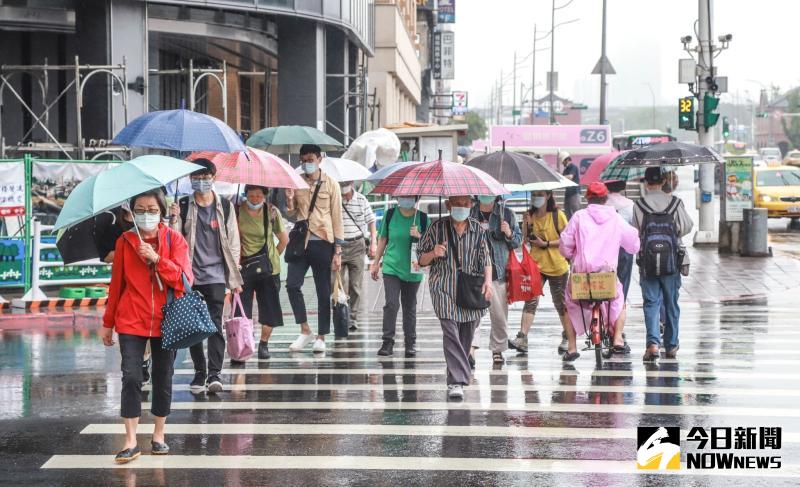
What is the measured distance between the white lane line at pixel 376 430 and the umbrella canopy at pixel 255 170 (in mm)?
2898

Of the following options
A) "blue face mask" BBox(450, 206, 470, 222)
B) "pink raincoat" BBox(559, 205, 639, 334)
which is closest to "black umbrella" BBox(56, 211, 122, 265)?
"blue face mask" BBox(450, 206, 470, 222)

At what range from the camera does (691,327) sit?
1498 cm

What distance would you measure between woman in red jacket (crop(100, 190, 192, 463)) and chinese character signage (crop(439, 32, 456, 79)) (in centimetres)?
8442

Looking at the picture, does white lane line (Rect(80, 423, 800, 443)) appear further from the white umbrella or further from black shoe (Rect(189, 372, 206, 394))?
the white umbrella

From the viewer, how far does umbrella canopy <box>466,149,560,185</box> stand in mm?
11836

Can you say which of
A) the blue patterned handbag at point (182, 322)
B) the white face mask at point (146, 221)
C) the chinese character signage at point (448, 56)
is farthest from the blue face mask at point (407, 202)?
the chinese character signage at point (448, 56)

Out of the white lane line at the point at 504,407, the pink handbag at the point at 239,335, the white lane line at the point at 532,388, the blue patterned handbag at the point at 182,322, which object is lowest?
the white lane line at the point at 504,407

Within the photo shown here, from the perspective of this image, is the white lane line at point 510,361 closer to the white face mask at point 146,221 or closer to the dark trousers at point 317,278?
the dark trousers at point 317,278

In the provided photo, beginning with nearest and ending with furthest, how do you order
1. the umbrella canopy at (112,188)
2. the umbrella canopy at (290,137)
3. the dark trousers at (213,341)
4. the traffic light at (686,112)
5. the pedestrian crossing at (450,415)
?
the pedestrian crossing at (450,415), the umbrella canopy at (112,188), the dark trousers at (213,341), the umbrella canopy at (290,137), the traffic light at (686,112)

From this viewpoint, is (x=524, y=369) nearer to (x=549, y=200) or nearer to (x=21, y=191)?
(x=549, y=200)

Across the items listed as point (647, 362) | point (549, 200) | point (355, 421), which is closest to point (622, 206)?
point (549, 200)

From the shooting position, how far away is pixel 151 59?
3192 centimetres

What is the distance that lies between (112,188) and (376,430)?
8.33 ft

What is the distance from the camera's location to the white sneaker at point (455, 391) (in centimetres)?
1001
